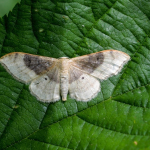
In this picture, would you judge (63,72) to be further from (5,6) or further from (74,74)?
(5,6)

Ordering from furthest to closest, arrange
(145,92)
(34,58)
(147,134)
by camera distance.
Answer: (34,58) < (145,92) < (147,134)

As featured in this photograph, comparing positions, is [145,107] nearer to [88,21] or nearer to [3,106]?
[88,21]

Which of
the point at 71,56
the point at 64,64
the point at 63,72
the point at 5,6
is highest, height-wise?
the point at 5,6

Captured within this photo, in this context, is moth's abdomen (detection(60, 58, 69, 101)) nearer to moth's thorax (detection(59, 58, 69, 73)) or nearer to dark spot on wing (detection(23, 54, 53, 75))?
moth's thorax (detection(59, 58, 69, 73))

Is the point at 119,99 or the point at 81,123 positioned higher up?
the point at 119,99

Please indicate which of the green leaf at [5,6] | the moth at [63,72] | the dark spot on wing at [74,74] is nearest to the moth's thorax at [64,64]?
the moth at [63,72]

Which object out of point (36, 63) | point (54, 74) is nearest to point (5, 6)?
point (36, 63)

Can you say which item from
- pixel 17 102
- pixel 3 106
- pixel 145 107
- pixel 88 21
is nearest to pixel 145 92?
pixel 145 107
